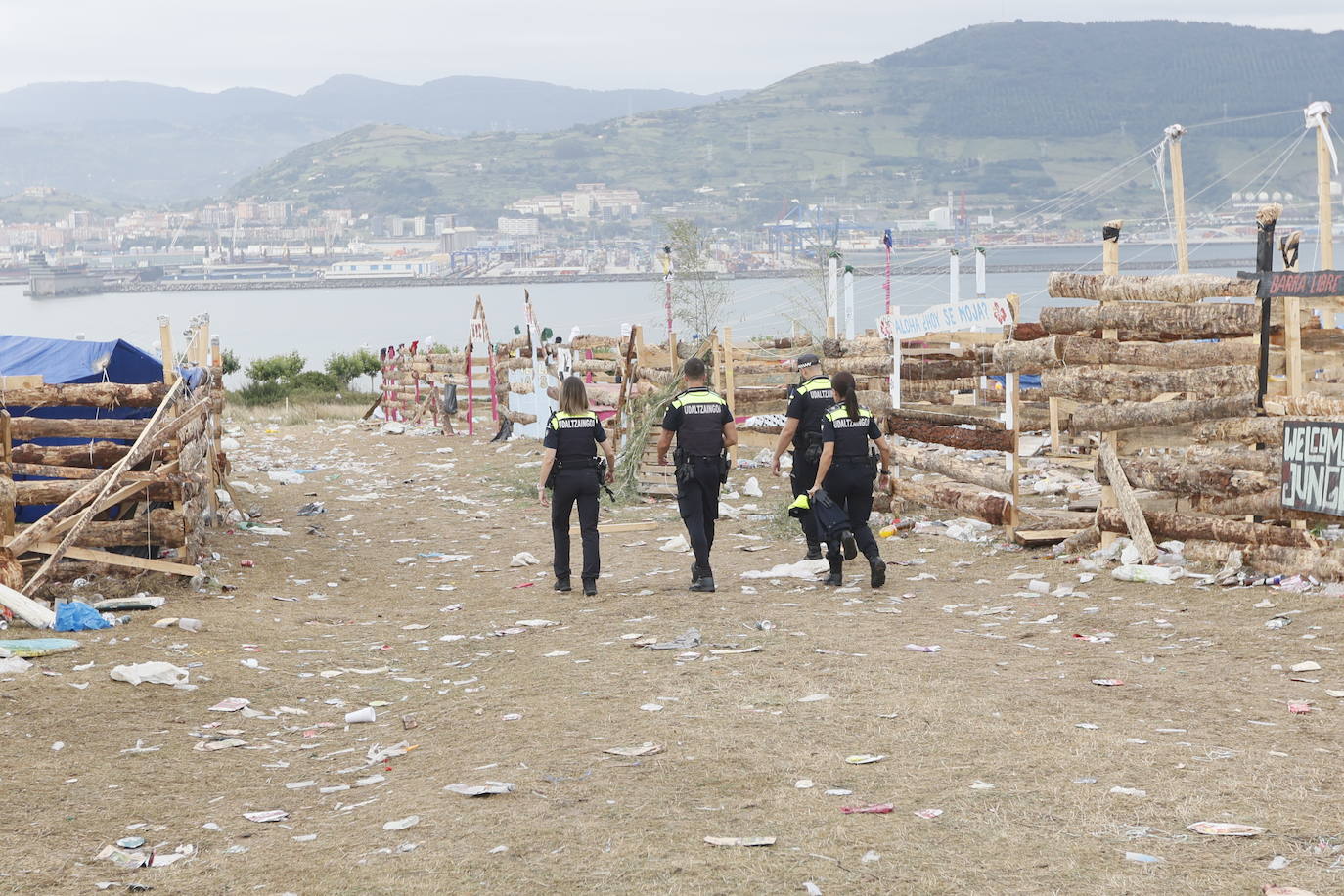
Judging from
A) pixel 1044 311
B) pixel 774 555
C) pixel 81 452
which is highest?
pixel 1044 311

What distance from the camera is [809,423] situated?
39.0 feet

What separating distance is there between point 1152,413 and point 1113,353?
1.05 meters

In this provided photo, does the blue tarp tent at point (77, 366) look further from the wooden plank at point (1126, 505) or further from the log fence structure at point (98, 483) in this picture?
the wooden plank at point (1126, 505)

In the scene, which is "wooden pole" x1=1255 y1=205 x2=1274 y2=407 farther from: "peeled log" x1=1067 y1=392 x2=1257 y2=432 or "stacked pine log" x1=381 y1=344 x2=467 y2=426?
"stacked pine log" x1=381 y1=344 x2=467 y2=426

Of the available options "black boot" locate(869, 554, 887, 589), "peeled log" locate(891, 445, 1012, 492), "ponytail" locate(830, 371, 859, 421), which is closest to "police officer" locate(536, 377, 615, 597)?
"ponytail" locate(830, 371, 859, 421)

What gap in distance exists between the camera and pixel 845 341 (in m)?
18.8

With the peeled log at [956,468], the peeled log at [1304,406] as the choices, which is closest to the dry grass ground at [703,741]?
the peeled log at [956,468]

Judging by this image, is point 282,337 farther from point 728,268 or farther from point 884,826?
point 884,826

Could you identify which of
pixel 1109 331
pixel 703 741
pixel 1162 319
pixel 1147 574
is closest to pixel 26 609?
pixel 703 741

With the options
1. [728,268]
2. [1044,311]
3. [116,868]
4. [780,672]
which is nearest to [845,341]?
[1044,311]

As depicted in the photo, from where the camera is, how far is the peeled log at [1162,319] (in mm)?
11133

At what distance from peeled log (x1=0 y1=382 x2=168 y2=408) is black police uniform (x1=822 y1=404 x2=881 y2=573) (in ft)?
→ 18.8

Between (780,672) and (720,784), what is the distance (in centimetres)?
212

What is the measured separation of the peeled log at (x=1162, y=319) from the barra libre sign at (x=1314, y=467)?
1.22 m
